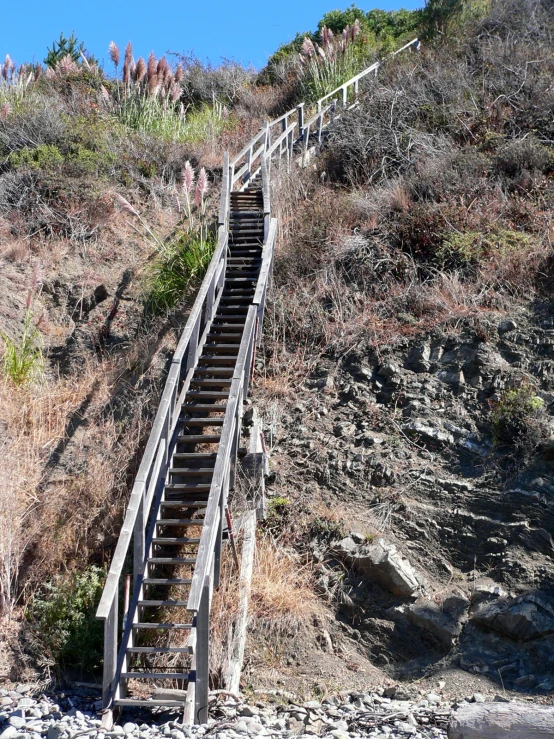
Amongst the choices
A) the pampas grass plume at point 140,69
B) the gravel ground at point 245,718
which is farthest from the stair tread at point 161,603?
the pampas grass plume at point 140,69

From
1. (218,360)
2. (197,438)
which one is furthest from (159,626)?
(218,360)

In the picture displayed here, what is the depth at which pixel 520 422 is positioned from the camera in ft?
35.1

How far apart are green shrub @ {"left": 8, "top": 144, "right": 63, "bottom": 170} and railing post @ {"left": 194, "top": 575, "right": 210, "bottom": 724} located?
13.3m

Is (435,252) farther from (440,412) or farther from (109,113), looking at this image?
(109,113)

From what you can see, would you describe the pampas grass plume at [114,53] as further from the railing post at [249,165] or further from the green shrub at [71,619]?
the green shrub at [71,619]

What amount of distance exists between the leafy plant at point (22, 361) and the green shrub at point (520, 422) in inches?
295

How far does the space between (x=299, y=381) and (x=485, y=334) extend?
3.04 metres

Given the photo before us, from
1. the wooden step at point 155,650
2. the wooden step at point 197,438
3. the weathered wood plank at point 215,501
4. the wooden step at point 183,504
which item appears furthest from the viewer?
the wooden step at point 197,438

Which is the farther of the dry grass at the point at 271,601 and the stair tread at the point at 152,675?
the dry grass at the point at 271,601

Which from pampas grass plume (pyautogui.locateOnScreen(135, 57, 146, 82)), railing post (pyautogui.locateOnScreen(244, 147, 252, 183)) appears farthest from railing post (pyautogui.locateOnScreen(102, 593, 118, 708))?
pampas grass plume (pyautogui.locateOnScreen(135, 57, 146, 82))

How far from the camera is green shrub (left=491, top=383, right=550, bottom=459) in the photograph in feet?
34.5

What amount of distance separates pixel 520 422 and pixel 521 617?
2845 mm

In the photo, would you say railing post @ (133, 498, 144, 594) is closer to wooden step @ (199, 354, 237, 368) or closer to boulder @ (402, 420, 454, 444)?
wooden step @ (199, 354, 237, 368)

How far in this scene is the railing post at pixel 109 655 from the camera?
760cm
